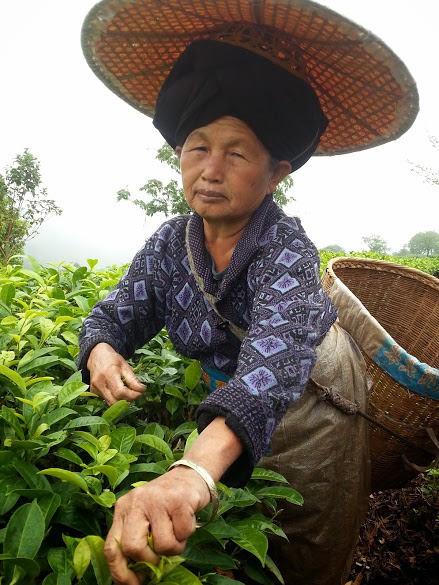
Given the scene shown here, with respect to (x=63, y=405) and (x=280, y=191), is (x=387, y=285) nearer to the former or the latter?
(x=63, y=405)

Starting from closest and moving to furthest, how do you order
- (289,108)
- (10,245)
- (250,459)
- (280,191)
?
(250,459) < (289,108) < (10,245) < (280,191)

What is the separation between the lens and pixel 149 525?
2.49 ft

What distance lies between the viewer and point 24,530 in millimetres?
837

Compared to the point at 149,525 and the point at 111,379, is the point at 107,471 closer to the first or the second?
the point at 149,525

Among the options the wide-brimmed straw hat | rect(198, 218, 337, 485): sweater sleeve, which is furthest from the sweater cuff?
the wide-brimmed straw hat

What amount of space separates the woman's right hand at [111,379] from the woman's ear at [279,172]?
71cm

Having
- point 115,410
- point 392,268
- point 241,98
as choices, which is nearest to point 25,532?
point 115,410

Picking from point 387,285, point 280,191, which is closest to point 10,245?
point 387,285

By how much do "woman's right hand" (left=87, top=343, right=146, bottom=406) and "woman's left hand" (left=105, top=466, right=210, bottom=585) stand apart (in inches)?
20.2

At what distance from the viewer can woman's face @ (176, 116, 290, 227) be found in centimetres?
132

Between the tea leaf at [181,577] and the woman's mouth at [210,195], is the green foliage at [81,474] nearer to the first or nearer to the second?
the tea leaf at [181,577]

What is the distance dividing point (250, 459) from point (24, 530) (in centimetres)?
44

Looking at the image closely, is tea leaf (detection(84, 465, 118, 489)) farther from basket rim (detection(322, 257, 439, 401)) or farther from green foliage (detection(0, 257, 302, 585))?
basket rim (detection(322, 257, 439, 401))

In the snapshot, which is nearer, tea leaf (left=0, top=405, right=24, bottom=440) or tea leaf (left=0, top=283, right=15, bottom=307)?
tea leaf (left=0, top=405, right=24, bottom=440)
